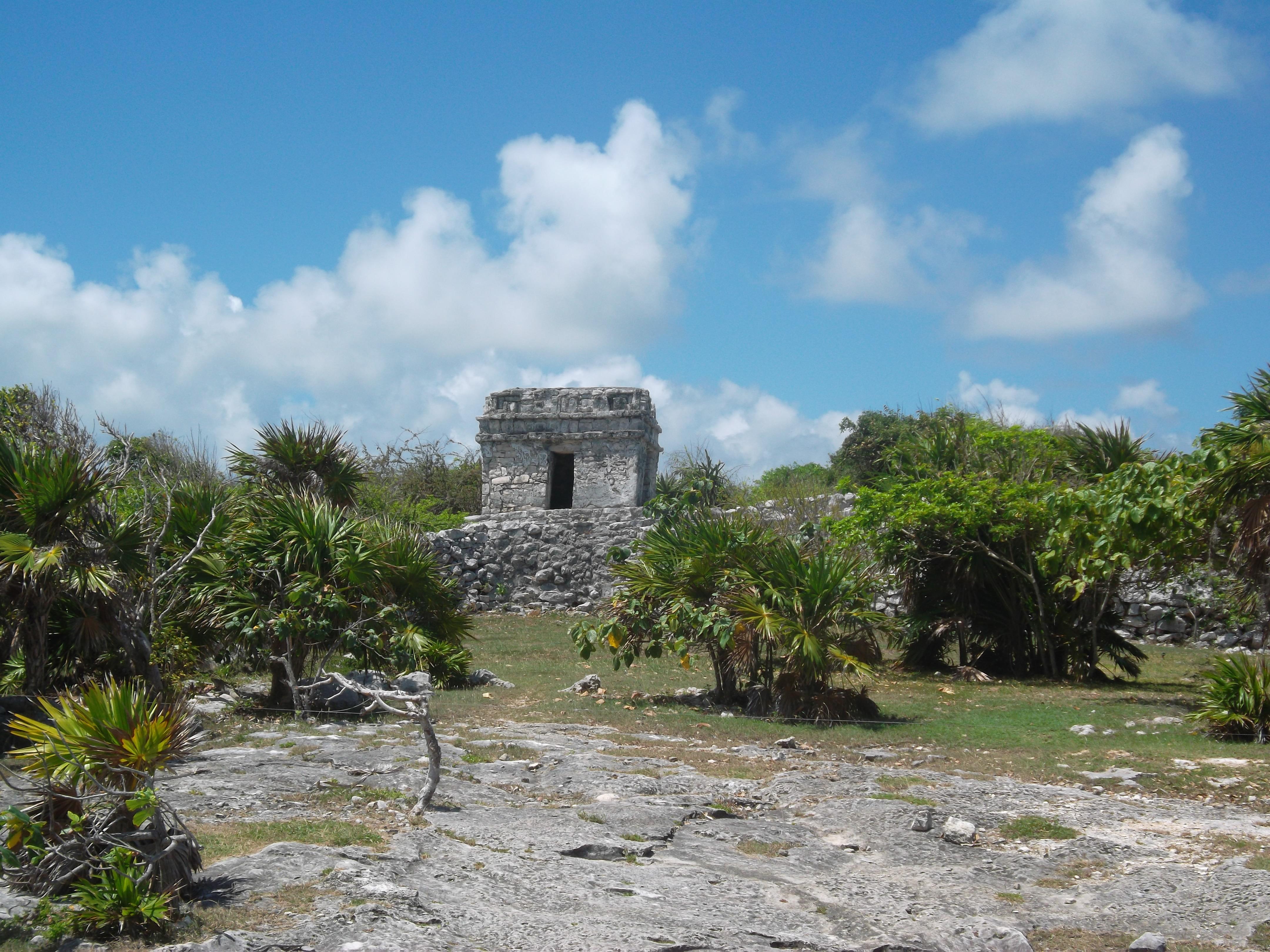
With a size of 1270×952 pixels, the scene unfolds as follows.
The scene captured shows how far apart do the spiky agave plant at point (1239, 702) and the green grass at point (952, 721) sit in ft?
0.70

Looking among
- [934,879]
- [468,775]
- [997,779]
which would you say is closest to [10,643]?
[468,775]

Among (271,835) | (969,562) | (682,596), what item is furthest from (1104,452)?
(271,835)

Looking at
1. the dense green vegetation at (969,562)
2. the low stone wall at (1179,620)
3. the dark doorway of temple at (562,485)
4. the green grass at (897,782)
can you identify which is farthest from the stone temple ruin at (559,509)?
the green grass at (897,782)

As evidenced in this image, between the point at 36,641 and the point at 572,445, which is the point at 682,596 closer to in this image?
the point at 36,641

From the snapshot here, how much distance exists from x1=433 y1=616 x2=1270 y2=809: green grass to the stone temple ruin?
204 inches

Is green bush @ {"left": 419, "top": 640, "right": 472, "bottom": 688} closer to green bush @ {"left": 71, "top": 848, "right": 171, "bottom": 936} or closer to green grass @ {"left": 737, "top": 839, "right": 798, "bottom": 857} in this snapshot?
green grass @ {"left": 737, "top": 839, "right": 798, "bottom": 857}

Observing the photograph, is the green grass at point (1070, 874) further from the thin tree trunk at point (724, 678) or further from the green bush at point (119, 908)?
the thin tree trunk at point (724, 678)

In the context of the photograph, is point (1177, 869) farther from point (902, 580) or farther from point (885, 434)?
point (885, 434)

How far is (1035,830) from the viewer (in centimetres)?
560

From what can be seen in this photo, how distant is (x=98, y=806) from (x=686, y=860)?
2592 millimetres

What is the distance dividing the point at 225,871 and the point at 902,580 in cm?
1129

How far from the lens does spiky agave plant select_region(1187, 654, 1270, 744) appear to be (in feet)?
26.7

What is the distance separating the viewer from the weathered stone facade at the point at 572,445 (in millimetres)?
19578

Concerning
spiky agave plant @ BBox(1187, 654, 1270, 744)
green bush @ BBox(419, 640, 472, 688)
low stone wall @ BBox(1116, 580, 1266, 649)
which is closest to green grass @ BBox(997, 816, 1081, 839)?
spiky agave plant @ BBox(1187, 654, 1270, 744)
